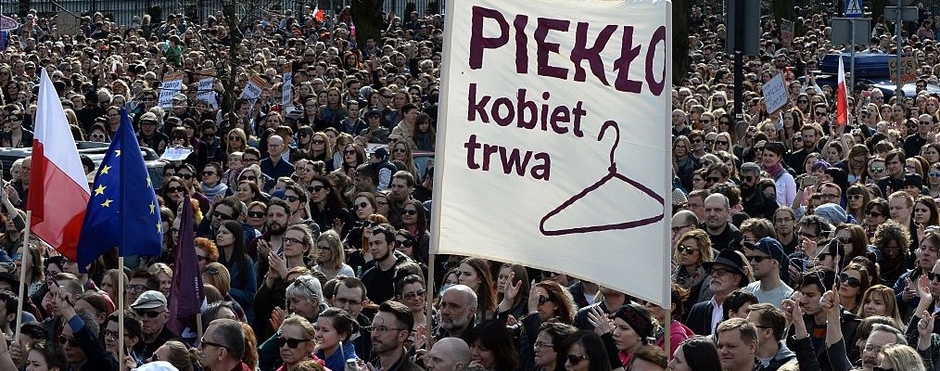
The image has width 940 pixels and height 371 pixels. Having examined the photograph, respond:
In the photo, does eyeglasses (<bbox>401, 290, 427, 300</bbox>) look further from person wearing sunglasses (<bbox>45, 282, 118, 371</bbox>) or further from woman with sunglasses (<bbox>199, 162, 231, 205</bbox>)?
woman with sunglasses (<bbox>199, 162, 231, 205</bbox>)

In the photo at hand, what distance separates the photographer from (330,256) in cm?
1084

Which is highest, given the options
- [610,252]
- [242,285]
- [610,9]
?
[610,9]

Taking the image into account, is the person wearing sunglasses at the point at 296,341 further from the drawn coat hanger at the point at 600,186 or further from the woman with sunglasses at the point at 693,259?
the woman with sunglasses at the point at 693,259

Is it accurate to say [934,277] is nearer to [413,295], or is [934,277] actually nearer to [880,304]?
[880,304]

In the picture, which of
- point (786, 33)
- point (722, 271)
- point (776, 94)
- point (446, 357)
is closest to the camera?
point (446, 357)

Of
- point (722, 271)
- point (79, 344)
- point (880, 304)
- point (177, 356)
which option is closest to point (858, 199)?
point (722, 271)

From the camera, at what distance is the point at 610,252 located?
7.61 m

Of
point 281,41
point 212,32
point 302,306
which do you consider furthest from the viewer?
point 281,41

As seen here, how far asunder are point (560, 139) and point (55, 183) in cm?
369

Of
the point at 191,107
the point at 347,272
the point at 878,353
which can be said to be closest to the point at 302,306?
the point at 347,272

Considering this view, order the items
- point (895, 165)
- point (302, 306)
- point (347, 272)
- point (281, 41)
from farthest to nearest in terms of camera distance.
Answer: point (281, 41), point (895, 165), point (347, 272), point (302, 306)

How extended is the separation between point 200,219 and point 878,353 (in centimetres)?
725

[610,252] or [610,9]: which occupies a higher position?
[610,9]

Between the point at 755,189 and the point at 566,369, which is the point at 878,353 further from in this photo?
the point at 755,189
